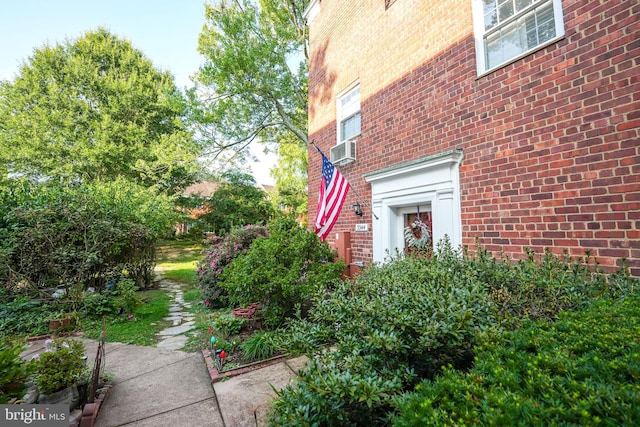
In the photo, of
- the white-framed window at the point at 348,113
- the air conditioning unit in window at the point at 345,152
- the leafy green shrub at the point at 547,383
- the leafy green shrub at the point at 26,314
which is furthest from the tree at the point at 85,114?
the leafy green shrub at the point at 547,383

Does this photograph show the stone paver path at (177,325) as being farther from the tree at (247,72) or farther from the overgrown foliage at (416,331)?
the tree at (247,72)

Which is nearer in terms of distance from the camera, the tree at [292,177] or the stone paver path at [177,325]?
the stone paver path at [177,325]

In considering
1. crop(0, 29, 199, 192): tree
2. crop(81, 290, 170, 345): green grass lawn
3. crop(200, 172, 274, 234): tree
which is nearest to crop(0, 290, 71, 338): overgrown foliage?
crop(81, 290, 170, 345): green grass lawn

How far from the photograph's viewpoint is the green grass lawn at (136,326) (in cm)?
428

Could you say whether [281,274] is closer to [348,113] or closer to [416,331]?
[416,331]

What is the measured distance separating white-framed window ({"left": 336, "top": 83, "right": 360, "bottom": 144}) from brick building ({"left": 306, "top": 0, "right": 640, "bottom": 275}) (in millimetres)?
92

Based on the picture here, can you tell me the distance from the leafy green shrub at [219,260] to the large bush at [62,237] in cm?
183

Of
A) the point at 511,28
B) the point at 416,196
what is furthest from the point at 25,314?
the point at 511,28

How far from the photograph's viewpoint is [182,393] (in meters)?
Answer: 2.73

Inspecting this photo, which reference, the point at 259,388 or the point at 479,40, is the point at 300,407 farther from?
the point at 479,40

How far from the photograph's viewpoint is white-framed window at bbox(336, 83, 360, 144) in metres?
6.22

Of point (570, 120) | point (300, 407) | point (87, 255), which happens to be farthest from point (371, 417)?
point (87, 255)

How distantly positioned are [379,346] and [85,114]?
1932 centimetres

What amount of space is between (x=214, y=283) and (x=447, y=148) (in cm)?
522
